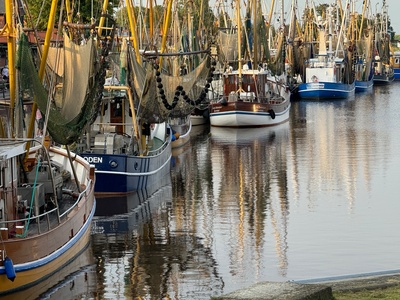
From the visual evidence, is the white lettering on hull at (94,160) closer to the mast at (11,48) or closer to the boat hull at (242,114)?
the mast at (11,48)

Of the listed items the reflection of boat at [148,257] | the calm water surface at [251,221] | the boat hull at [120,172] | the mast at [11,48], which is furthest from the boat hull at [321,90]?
the mast at [11,48]

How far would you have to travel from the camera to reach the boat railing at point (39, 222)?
23422 mm

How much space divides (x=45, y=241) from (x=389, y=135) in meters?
41.5

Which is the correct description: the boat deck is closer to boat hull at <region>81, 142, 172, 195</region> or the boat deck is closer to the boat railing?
the boat railing

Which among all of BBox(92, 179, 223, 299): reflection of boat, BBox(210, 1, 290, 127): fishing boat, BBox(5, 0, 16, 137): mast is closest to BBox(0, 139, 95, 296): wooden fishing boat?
BBox(92, 179, 223, 299): reflection of boat

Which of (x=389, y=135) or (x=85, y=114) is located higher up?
(x=85, y=114)

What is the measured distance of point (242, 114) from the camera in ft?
222

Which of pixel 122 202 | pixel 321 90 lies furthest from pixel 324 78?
pixel 122 202

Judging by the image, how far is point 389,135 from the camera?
63188 millimetres

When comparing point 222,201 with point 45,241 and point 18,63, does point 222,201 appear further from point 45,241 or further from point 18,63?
point 45,241

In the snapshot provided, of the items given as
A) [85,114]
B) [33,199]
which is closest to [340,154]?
[85,114]

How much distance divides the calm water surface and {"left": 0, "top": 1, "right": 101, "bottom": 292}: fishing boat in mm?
1361

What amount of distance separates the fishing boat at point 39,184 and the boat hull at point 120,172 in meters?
2.44

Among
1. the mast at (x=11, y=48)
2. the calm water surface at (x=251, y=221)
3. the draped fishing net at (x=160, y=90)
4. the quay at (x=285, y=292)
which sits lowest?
the calm water surface at (x=251, y=221)
